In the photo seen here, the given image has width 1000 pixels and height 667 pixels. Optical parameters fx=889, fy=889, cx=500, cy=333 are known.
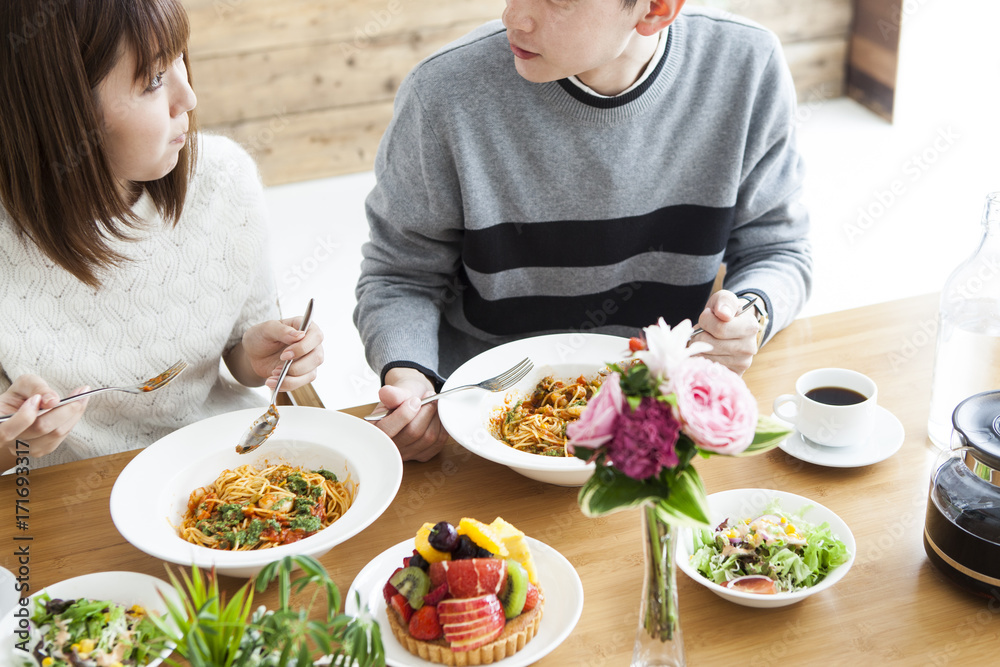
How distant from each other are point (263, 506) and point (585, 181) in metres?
0.85

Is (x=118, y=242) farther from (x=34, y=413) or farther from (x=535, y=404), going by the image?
(x=535, y=404)

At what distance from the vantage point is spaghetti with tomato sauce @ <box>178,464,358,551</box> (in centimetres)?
111

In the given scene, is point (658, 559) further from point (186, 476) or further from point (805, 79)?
point (805, 79)

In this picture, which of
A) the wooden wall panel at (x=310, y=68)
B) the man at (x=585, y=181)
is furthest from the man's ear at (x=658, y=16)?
the wooden wall panel at (x=310, y=68)

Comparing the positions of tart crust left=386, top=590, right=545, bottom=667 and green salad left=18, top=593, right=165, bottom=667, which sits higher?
green salad left=18, top=593, right=165, bottom=667

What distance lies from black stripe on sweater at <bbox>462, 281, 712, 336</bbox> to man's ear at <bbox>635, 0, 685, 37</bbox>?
0.52 meters

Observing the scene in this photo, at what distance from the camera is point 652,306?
5.94 ft

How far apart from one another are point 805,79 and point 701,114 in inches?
154

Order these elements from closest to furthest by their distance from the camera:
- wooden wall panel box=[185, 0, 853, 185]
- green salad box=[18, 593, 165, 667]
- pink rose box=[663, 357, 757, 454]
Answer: pink rose box=[663, 357, 757, 454]
green salad box=[18, 593, 165, 667]
wooden wall panel box=[185, 0, 853, 185]

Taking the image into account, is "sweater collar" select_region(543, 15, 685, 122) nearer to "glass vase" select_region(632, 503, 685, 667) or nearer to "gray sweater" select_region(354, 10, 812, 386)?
"gray sweater" select_region(354, 10, 812, 386)

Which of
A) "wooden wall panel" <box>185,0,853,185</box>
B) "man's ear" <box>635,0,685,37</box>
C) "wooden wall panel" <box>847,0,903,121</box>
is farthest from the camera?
"wooden wall panel" <box>847,0,903,121</box>

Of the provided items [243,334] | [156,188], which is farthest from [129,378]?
[156,188]

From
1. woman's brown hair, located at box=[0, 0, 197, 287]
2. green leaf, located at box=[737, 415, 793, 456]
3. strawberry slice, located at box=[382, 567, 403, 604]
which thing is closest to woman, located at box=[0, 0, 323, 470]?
woman's brown hair, located at box=[0, 0, 197, 287]

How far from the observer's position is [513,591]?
958 millimetres
